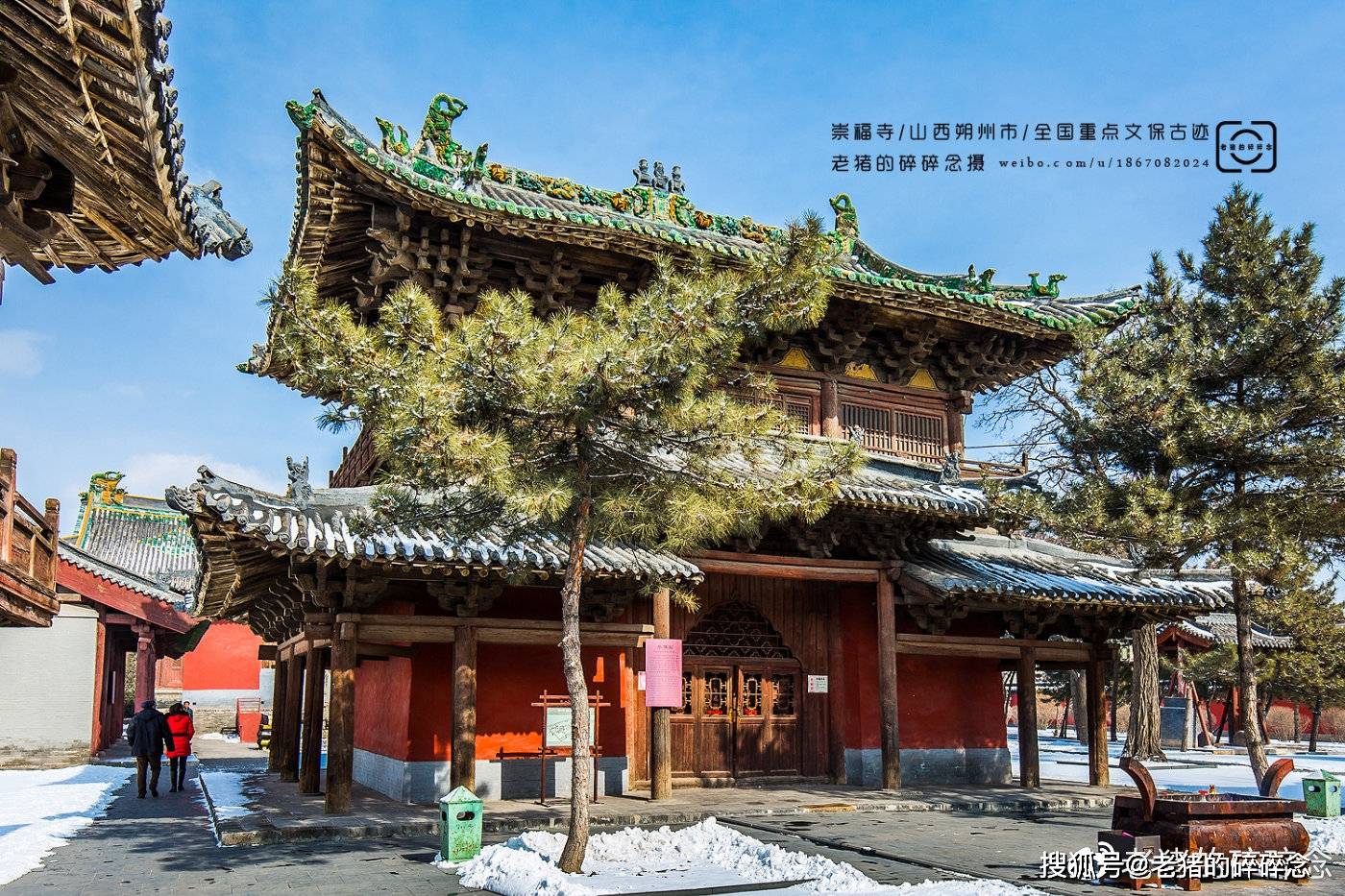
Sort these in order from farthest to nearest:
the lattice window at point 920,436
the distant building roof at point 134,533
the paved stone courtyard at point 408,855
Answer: the distant building roof at point 134,533
the lattice window at point 920,436
the paved stone courtyard at point 408,855

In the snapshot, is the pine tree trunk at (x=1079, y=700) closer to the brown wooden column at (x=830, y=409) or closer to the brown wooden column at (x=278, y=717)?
the brown wooden column at (x=830, y=409)

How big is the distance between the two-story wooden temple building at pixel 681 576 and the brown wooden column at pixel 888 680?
0.12 feet

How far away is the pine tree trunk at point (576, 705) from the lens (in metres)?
8.20

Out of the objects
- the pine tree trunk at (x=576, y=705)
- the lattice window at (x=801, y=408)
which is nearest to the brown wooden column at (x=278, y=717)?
the lattice window at (x=801, y=408)

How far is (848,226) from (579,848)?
1211cm

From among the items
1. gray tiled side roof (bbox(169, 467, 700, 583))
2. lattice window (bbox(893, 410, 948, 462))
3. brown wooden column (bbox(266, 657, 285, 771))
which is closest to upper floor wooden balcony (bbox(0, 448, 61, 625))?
gray tiled side roof (bbox(169, 467, 700, 583))

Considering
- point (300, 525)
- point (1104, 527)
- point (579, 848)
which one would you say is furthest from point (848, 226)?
point (579, 848)

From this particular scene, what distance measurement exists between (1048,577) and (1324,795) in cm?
412

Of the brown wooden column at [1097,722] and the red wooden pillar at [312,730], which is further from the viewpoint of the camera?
the brown wooden column at [1097,722]

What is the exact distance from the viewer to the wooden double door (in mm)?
14992

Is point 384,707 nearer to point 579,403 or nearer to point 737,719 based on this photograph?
point 737,719

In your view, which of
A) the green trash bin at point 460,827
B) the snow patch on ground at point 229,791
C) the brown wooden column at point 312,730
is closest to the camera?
the green trash bin at point 460,827

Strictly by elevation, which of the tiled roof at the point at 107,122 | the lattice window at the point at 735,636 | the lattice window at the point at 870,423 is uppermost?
the lattice window at the point at 870,423

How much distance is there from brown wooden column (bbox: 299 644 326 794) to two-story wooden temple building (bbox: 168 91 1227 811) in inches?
2.2
